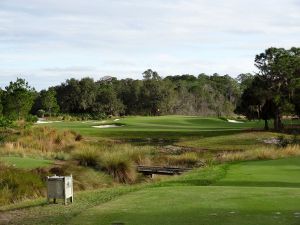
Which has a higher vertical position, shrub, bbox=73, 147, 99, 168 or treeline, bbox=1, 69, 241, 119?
treeline, bbox=1, 69, 241, 119

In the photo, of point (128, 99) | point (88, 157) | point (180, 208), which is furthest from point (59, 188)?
point (128, 99)

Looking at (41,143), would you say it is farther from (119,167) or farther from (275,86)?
(275,86)

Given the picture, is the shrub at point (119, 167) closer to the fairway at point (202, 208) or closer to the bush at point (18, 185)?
the bush at point (18, 185)

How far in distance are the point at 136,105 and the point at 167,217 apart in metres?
109

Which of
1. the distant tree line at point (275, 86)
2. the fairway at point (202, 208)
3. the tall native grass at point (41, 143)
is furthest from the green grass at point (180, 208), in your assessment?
the distant tree line at point (275, 86)

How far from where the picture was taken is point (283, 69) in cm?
5481

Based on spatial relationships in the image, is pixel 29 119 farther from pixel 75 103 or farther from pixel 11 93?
pixel 75 103

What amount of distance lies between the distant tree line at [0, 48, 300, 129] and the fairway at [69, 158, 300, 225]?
31.6 m

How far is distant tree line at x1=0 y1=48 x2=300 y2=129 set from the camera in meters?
53.9

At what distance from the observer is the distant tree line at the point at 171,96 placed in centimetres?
5388

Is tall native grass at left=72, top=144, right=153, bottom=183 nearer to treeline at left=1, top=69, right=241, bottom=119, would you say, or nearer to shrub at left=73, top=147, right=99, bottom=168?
shrub at left=73, top=147, right=99, bottom=168

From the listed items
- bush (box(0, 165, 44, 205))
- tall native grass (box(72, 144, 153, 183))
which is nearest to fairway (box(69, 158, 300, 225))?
bush (box(0, 165, 44, 205))

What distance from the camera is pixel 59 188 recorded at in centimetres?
1303

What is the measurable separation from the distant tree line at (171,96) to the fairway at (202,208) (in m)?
31.6
